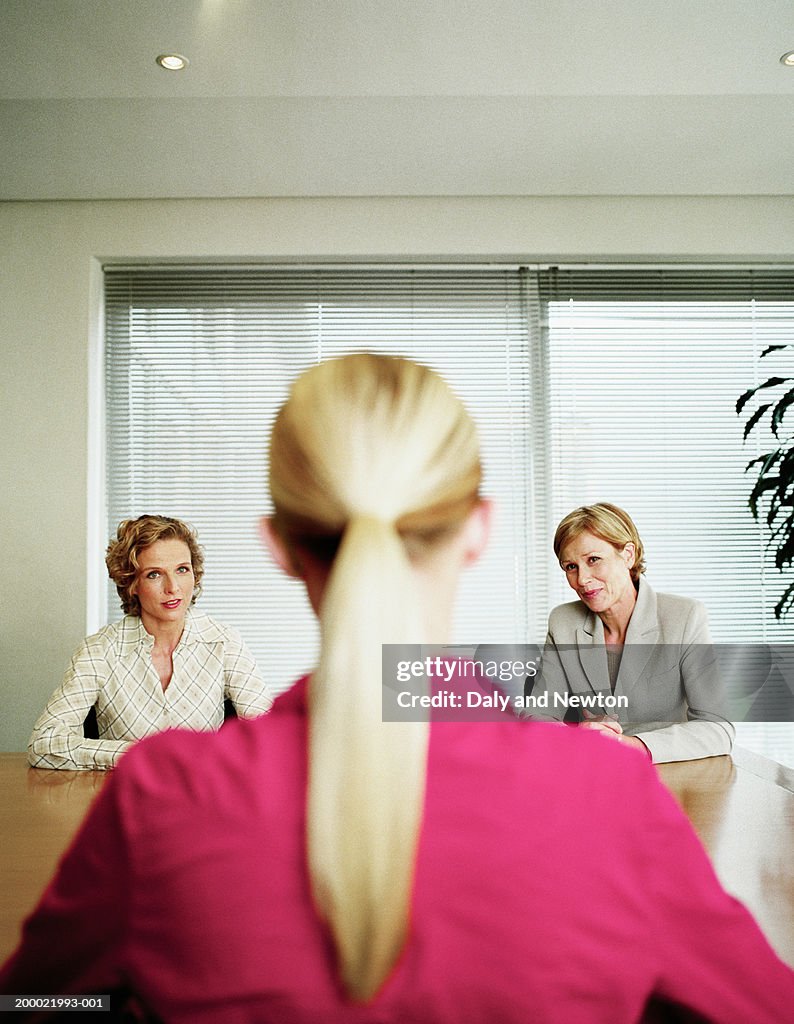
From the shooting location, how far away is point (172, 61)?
286 centimetres

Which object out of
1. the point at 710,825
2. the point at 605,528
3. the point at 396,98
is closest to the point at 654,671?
the point at 605,528

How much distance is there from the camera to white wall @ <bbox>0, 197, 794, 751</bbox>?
388cm

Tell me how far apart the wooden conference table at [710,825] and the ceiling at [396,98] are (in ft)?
6.96

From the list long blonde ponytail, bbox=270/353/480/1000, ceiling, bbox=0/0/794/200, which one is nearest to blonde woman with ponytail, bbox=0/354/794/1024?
long blonde ponytail, bbox=270/353/480/1000

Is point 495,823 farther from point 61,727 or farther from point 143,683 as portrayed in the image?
point 143,683

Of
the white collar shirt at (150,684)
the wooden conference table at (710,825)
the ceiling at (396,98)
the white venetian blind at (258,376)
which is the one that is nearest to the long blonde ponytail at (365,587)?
the wooden conference table at (710,825)

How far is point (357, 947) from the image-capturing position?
59 cm

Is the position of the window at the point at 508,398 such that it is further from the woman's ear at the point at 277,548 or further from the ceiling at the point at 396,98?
the woman's ear at the point at 277,548

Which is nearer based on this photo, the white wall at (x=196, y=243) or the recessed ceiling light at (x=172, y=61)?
the recessed ceiling light at (x=172, y=61)

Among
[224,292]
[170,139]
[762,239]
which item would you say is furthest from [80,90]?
[762,239]

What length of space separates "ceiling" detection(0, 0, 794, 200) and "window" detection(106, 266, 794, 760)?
43cm

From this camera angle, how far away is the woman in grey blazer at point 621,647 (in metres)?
2.33

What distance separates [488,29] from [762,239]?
6.07 ft

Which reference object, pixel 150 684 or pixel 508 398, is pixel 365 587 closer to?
pixel 150 684
